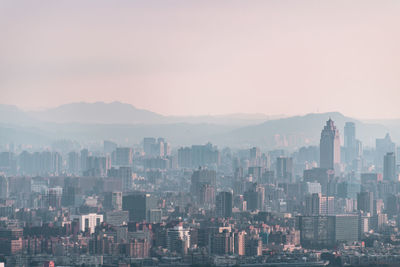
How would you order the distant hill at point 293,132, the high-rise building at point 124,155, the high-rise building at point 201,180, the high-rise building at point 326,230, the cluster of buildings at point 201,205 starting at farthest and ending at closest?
the high-rise building at point 124,155 → the distant hill at point 293,132 → the high-rise building at point 201,180 → the high-rise building at point 326,230 → the cluster of buildings at point 201,205

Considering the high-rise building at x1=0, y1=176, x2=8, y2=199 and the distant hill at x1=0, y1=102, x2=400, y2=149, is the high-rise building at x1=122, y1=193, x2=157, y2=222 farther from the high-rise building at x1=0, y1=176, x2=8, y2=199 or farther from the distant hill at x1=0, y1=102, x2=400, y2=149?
the distant hill at x1=0, y1=102, x2=400, y2=149

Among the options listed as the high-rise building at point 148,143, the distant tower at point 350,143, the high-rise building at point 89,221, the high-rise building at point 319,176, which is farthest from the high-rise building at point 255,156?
the high-rise building at point 89,221

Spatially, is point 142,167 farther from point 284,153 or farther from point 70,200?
point 70,200

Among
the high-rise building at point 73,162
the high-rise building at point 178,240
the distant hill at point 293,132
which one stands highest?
the distant hill at point 293,132

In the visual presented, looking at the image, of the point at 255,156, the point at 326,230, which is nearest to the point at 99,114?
the point at 255,156

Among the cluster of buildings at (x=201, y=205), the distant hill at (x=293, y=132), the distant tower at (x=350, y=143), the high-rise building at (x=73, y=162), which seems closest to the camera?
the cluster of buildings at (x=201, y=205)

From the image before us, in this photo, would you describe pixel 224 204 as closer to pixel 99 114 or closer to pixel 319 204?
pixel 319 204

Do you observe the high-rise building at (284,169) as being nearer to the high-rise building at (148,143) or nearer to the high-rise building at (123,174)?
the high-rise building at (123,174)
